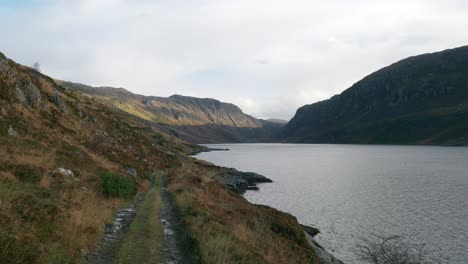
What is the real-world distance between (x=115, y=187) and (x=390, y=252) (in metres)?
18.3

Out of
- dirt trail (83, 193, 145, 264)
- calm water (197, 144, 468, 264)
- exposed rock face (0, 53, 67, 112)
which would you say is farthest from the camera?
exposed rock face (0, 53, 67, 112)

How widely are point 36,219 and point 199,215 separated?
9.43 meters

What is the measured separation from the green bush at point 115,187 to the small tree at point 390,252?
→ 16262 millimetres

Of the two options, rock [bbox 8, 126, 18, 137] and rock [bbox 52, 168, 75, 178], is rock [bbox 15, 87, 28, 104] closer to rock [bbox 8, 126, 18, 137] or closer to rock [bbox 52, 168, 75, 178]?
rock [bbox 8, 126, 18, 137]

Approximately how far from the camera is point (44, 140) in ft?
98.7

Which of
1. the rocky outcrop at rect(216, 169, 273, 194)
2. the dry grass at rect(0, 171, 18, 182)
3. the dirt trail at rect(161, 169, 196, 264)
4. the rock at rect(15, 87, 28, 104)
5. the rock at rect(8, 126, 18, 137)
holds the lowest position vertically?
the rocky outcrop at rect(216, 169, 273, 194)

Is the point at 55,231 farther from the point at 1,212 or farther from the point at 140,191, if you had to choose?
the point at 140,191

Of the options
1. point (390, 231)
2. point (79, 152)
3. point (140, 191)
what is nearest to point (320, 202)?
point (390, 231)

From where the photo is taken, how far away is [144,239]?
14.5 meters

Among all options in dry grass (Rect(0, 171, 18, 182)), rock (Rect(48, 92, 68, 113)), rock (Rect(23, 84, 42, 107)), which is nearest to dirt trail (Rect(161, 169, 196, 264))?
dry grass (Rect(0, 171, 18, 182))

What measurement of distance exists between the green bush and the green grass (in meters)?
2.59

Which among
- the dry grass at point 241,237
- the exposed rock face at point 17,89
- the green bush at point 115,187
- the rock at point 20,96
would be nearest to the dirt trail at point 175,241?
the dry grass at point 241,237

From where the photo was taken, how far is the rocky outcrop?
229 ft

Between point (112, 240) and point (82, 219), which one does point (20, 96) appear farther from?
point (112, 240)
